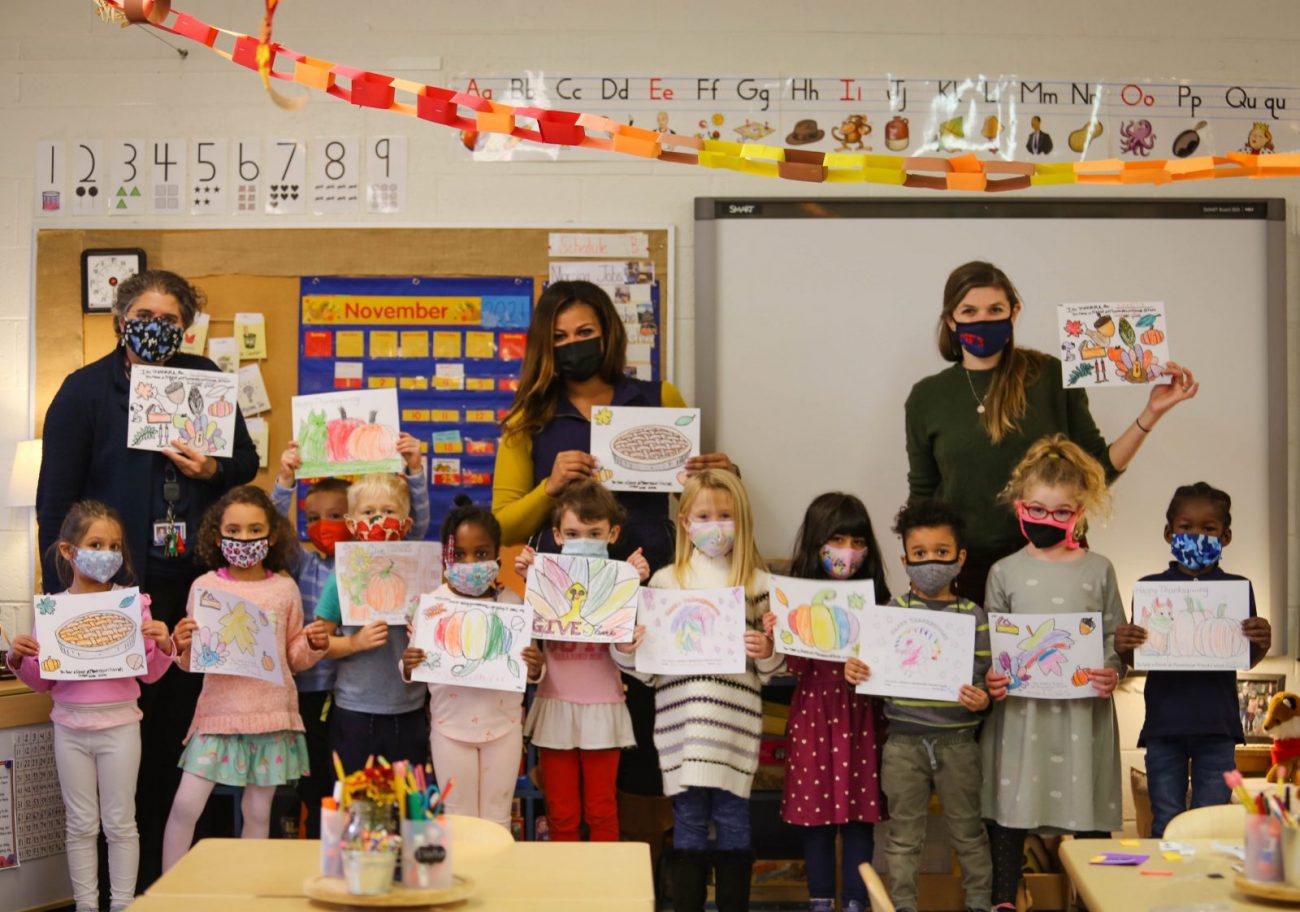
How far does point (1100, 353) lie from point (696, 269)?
5.19 feet

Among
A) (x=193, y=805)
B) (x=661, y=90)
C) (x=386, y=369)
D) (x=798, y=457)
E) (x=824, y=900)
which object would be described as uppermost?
(x=661, y=90)

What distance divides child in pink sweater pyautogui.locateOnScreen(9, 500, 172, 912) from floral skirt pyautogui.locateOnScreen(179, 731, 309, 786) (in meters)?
0.20

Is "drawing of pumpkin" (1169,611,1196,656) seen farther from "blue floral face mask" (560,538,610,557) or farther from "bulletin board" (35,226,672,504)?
"bulletin board" (35,226,672,504)

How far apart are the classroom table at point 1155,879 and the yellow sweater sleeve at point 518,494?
1.96 metres

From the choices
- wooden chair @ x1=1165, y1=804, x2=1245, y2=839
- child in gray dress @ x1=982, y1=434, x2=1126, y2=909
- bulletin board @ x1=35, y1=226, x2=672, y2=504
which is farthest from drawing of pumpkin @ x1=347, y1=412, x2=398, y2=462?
wooden chair @ x1=1165, y1=804, x2=1245, y2=839

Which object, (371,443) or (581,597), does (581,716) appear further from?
(371,443)

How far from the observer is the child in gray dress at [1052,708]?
159 inches

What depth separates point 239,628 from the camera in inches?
161

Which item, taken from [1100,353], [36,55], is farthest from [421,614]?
[36,55]

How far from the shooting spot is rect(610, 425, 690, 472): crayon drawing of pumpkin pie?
175 inches

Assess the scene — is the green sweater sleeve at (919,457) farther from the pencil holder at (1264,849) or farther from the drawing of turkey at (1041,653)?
the pencil holder at (1264,849)

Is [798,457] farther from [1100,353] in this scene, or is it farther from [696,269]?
[1100,353]

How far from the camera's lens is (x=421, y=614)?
4043 mm

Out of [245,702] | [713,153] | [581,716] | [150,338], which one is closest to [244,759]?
[245,702]
